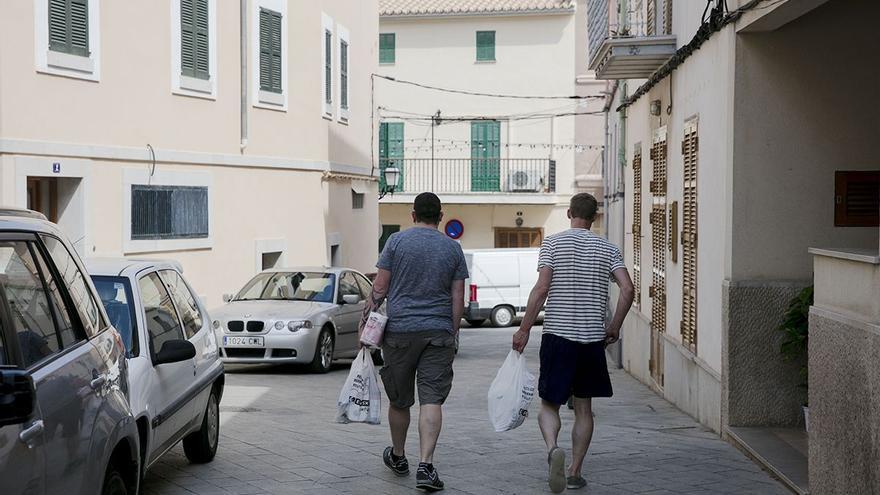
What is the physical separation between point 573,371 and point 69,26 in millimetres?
11079

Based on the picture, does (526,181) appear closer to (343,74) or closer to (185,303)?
(343,74)

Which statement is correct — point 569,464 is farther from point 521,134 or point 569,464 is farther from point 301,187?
point 521,134

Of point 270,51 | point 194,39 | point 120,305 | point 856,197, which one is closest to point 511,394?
point 120,305

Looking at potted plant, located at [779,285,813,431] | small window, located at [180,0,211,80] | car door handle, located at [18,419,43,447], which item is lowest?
potted plant, located at [779,285,813,431]

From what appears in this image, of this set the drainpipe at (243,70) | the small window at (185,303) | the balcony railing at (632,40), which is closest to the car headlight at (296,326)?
the balcony railing at (632,40)

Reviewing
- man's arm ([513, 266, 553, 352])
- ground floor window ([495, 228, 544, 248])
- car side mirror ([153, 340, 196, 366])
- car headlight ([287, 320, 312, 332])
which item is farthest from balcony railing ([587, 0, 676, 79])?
ground floor window ([495, 228, 544, 248])

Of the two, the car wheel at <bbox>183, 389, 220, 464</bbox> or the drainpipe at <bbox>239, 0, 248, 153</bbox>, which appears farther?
the drainpipe at <bbox>239, 0, 248, 153</bbox>

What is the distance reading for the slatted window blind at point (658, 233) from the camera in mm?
13461

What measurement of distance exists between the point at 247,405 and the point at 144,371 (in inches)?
223

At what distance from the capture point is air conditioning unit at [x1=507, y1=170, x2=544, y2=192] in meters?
43.3

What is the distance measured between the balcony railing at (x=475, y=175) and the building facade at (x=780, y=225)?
31.3 m

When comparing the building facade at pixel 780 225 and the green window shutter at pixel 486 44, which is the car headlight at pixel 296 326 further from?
the green window shutter at pixel 486 44

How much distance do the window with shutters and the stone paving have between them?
1898 millimetres

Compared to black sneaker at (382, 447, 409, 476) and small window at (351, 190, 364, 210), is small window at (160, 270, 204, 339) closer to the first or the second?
black sneaker at (382, 447, 409, 476)
